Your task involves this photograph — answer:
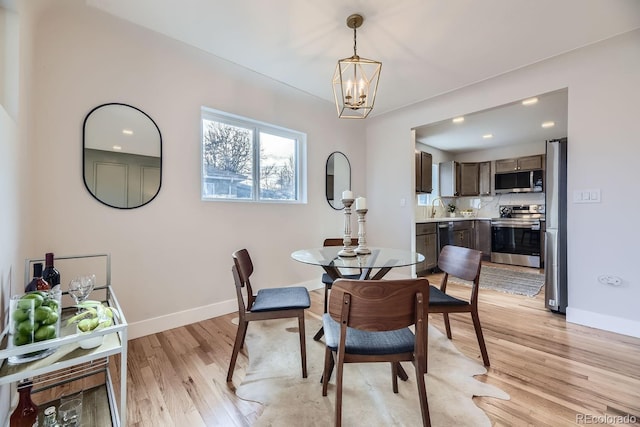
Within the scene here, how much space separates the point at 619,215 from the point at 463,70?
74.7 inches

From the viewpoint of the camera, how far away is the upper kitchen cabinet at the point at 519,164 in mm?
5086

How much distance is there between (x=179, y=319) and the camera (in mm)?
2355

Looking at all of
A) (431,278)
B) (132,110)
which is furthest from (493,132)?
(132,110)

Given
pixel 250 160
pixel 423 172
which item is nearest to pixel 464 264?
pixel 250 160

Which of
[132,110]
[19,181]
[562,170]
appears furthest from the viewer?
[562,170]

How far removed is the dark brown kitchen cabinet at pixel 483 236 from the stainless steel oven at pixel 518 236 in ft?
0.23

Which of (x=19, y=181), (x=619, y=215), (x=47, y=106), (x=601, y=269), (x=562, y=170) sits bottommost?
(x=601, y=269)

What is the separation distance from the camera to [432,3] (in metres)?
1.83

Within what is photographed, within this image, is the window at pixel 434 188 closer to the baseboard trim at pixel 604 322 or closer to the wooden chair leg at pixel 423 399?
the baseboard trim at pixel 604 322

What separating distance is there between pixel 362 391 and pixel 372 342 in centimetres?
51

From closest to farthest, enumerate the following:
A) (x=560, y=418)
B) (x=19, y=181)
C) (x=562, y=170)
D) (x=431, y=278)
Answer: (x=560, y=418) → (x=19, y=181) → (x=562, y=170) → (x=431, y=278)

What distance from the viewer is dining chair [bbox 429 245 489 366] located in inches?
67.2

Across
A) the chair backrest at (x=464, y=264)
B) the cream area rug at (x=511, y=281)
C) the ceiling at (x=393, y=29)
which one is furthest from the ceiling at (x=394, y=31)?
the cream area rug at (x=511, y=281)

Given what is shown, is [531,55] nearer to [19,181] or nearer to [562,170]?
[562,170]
